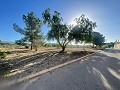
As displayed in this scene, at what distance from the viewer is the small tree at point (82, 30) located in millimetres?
33844

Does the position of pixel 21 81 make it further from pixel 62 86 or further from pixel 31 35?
pixel 31 35

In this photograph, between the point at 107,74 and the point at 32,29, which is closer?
the point at 107,74

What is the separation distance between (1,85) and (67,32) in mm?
28533

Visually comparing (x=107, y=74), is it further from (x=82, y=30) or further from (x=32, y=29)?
(x=32, y=29)

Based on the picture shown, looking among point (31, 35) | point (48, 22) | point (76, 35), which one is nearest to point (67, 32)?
point (76, 35)

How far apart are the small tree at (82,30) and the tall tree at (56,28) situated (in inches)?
58.1

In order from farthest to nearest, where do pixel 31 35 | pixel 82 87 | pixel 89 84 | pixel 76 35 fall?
pixel 31 35 < pixel 76 35 < pixel 89 84 < pixel 82 87

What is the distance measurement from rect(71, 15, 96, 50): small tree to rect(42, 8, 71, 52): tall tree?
147 centimetres

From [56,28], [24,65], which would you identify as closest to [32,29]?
[56,28]

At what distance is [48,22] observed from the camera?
1358 inches

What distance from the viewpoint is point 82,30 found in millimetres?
34094

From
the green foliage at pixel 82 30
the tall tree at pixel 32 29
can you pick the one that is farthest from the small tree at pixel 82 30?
the tall tree at pixel 32 29

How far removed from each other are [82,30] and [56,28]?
5.63 metres

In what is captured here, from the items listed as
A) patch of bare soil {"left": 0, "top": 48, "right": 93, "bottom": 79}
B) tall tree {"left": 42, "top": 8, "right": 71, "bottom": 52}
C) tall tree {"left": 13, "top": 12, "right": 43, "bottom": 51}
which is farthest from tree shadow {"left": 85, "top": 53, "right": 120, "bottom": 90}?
tall tree {"left": 13, "top": 12, "right": 43, "bottom": 51}
